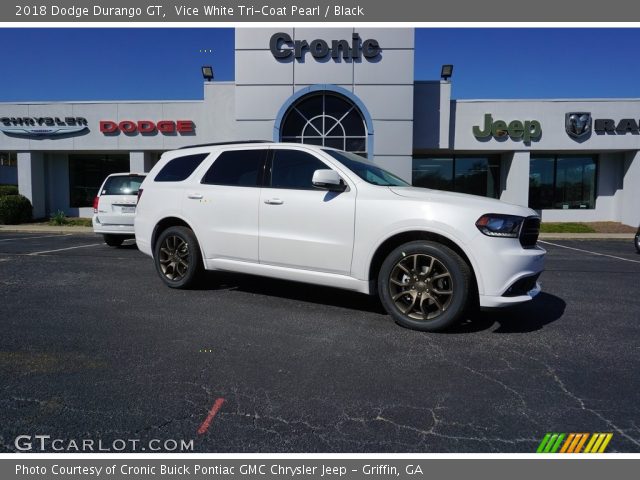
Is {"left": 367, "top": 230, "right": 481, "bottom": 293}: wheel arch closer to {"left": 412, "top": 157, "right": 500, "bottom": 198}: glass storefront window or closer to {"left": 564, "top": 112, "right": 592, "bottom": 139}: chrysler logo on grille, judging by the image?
{"left": 412, "top": 157, "right": 500, "bottom": 198}: glass storefront window

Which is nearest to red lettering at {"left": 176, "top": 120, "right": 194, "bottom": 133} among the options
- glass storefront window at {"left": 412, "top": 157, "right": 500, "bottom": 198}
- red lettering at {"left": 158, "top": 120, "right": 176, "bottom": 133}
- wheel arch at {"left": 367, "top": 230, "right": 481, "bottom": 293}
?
red lettering at {"left": 158, "top": 120, "right": 176, "bottom": 133}

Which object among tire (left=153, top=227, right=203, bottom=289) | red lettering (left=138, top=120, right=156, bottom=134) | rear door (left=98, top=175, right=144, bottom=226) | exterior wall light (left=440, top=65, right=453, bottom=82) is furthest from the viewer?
red lettering (left=138, top=120, right=156, bottom=134)

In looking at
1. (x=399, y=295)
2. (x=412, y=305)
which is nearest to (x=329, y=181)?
(x=399, y=295)

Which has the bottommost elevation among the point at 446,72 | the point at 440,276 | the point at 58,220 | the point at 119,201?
the point at 58,220

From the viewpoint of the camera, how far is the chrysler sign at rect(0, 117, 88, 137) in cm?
2039

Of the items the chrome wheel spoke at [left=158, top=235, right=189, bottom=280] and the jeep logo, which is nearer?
the chrome wheel spoke at [left=158, top=235, right=189, bottom=280]

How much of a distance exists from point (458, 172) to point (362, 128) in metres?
6.70

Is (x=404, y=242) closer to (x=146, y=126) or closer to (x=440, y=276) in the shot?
(x=440, y=276)

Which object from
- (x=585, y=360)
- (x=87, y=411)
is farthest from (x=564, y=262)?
(x=87, y=411)

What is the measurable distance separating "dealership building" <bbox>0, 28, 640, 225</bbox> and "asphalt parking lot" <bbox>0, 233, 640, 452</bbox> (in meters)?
13.0

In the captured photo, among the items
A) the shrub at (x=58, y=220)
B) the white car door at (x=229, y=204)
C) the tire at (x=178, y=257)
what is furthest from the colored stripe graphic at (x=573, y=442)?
the shrub at (x=58, y=220)

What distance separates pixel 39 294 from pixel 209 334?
3.00 m

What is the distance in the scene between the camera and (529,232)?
13.3 ft

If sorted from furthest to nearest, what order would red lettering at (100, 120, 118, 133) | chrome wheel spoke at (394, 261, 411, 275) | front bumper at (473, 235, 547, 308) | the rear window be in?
red lettering at (100, 120, 118, 133)
the rear window
chrome wheel spoke at (394, 261, 411, 275)
front bumper at (473, 235, 547, 308)
